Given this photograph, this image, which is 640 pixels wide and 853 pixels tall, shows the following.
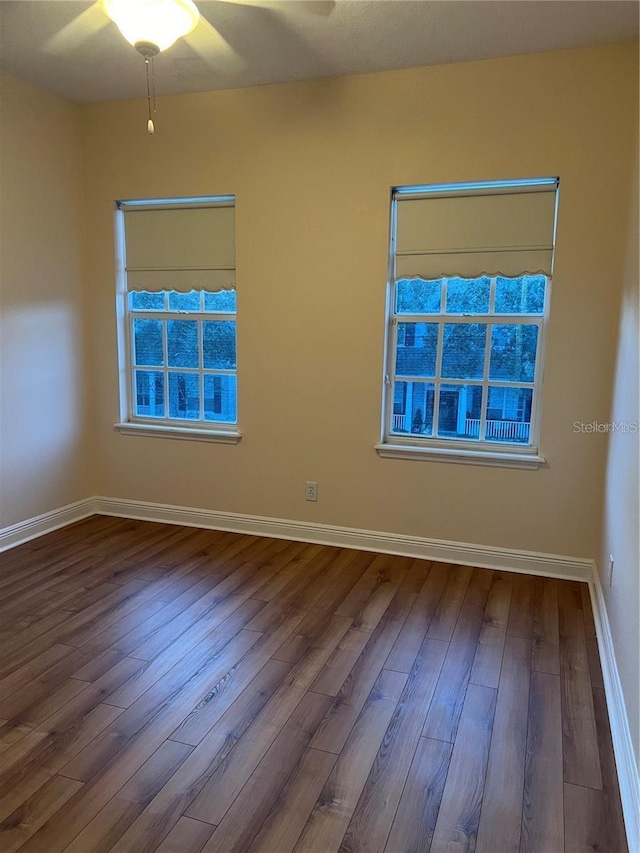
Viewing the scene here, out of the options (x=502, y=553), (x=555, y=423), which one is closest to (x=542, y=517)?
(x=502, y=553)

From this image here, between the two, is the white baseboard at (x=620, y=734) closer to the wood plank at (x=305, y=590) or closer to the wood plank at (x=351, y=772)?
the wood plank at (x=351, y=772)

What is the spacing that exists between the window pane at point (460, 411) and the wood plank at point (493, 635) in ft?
2.81

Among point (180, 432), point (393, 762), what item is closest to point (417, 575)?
point (393, 762)

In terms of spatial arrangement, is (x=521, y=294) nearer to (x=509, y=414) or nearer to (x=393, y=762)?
(x=509, y=414)

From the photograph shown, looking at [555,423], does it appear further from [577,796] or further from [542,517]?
[577,796]

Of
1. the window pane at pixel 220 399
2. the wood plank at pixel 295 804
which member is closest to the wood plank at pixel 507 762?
the wood plank at pixel 295 804

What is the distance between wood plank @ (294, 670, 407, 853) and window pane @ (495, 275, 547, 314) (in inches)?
80.6

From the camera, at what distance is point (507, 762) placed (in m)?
1.85

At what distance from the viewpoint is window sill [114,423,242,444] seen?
3834 millimetres

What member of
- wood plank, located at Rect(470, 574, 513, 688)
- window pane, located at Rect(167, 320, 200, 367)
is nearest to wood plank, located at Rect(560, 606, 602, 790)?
wood plank, located at Rect(470, 574, 513, 688)

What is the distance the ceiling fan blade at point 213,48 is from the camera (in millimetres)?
2732

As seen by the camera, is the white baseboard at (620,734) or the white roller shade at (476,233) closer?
the white baseboard at (620,734)

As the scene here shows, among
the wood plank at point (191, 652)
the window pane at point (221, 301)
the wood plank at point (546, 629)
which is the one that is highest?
the window pane at point (221, 301)

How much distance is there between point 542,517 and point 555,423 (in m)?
0.54
